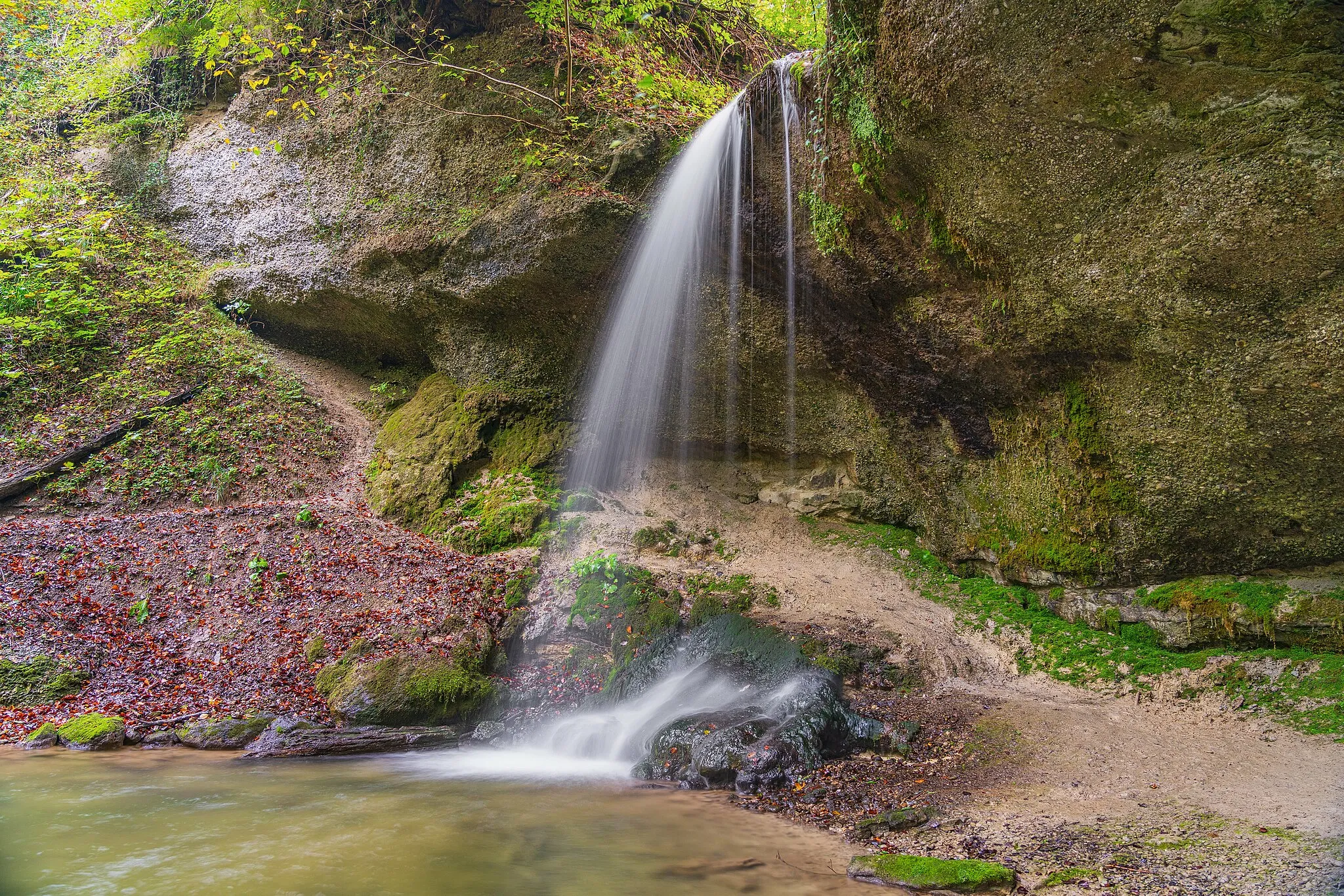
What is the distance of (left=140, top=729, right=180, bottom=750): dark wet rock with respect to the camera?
561 cm

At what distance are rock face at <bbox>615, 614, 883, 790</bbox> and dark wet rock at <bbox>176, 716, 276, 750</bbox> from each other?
3124 millimetres

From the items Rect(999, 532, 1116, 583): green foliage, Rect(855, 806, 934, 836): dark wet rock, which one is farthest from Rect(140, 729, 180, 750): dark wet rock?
Rect(999, 532, 1116, 583): green foliage

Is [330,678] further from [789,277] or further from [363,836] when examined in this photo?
[789,277]

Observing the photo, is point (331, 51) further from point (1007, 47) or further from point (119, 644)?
point (1007, 47)

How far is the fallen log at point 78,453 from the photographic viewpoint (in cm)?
865

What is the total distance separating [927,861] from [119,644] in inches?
302

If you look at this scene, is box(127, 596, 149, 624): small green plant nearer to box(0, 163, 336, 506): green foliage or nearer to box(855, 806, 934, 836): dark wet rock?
box(0, 163, 336, 506): green foliage

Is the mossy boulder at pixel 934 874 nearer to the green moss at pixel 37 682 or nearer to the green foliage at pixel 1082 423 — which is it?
the green foliage at pixel 1082 423

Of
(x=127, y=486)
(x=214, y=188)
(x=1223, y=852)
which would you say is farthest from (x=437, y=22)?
(x=1223, y=852)

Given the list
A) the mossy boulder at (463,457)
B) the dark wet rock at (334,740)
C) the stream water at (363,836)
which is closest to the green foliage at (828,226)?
the mossy boulder at (463,457)

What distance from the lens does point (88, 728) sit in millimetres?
5543

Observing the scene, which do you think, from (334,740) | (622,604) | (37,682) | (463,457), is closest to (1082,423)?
(622,604)

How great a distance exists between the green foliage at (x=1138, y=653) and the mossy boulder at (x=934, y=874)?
10.4 feet

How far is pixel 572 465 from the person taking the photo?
32.3 feet
